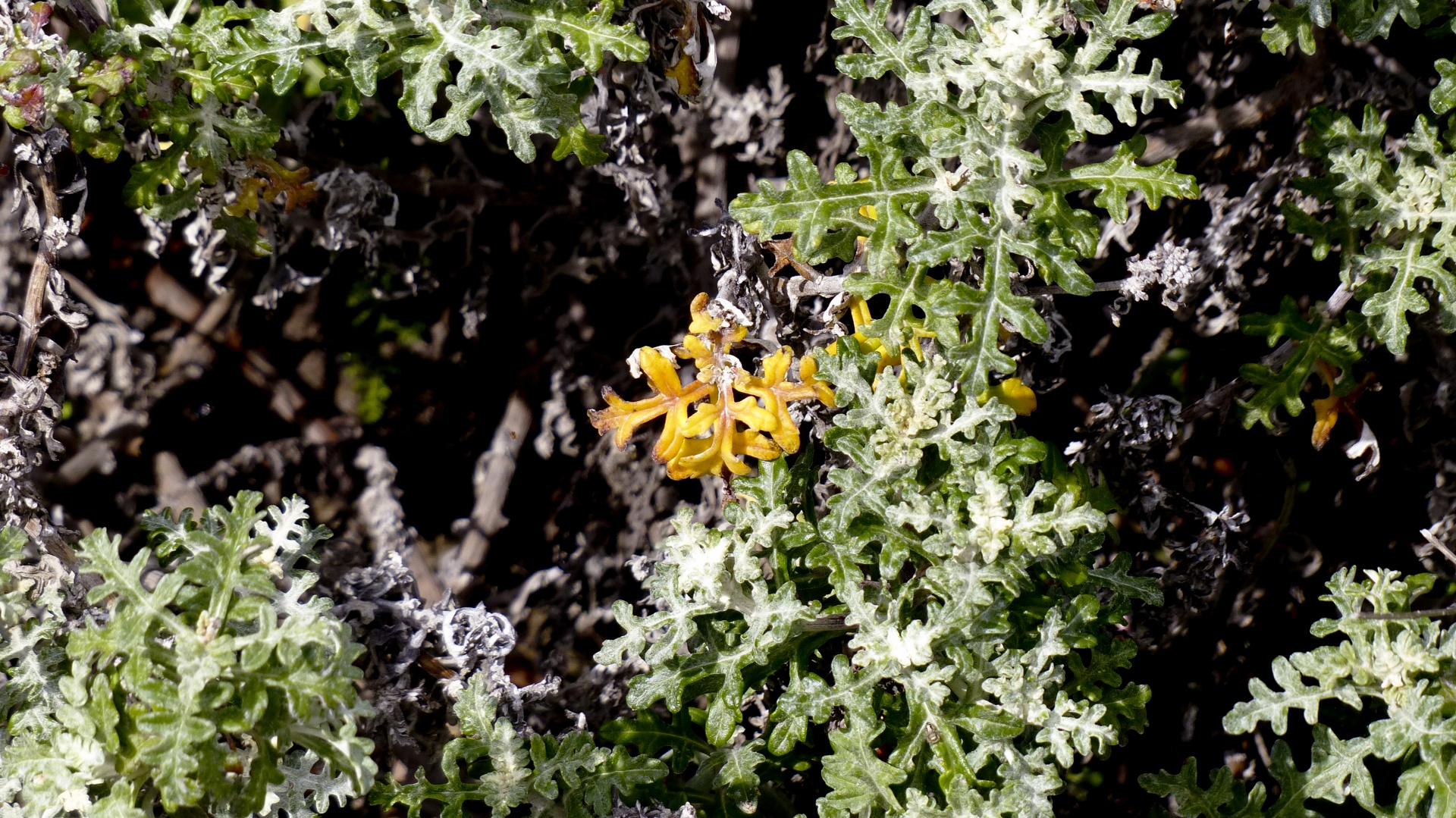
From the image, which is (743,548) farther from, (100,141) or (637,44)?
(100,141)

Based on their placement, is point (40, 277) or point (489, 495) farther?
point (489, 495)

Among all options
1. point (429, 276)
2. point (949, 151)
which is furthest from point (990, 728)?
point (429, 276)

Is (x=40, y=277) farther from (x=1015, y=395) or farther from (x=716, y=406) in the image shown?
(x=1015, y=395)

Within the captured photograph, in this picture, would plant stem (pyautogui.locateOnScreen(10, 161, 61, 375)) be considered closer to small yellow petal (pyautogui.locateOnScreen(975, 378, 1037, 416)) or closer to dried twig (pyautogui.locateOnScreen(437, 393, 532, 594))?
dried twig (pyautogui.locateOnScreen(437, 393, 532, 594))

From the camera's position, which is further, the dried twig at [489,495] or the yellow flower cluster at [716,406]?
the dried twig at [489,495]

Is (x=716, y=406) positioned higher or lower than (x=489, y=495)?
higher

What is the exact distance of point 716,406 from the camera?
1.83 metres

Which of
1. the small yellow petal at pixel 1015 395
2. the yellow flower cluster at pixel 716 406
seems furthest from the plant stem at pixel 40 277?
the small yellow petal at pixel 1015 395

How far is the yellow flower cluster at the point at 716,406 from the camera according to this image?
70.0 inches

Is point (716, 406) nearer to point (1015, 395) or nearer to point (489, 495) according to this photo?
point (1015, 395)

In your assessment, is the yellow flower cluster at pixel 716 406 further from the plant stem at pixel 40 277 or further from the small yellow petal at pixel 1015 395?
the plant stem at pixel 40 277

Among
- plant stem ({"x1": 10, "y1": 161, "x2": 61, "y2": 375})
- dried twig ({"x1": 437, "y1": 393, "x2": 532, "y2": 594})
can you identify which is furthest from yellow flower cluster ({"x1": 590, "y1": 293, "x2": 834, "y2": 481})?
plant stem ({"x1": 10, "y1": 161, "x2": 61, "y2": 375})

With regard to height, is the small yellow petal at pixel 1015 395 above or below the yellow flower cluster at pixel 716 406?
above

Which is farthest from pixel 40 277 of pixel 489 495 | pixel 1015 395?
pixel 1015 395
